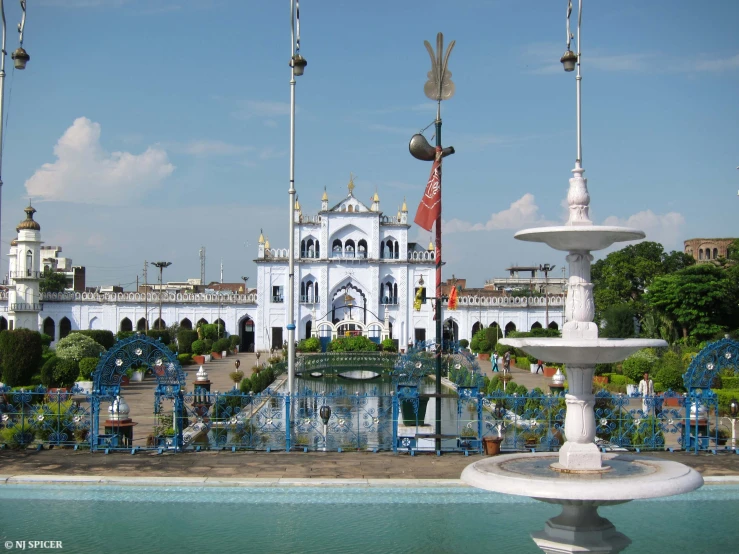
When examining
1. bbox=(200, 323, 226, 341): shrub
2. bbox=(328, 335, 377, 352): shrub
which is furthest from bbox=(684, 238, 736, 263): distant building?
bbox=(200, 323, 226, 341): shrub

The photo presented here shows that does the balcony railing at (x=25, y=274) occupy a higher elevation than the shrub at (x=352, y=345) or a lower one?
higher

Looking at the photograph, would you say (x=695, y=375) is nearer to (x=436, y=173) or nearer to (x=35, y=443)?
(x=436, y=173)

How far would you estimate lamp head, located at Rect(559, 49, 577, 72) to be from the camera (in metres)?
15.2

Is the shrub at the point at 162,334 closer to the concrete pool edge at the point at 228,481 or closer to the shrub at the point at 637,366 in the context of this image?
the shrub at the point at 637,366

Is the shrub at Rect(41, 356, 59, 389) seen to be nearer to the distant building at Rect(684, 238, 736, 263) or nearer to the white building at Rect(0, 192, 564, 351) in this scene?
the white building at Rect(0, 192, 564, 351)

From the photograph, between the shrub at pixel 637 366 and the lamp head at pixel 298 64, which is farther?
the shrub at pixel 637 366

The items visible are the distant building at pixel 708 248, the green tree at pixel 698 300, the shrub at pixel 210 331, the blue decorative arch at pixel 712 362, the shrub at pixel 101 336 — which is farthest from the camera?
the distant building at pixel 708 248

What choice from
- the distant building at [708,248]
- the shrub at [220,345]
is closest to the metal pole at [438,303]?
the shrub at [220,345]

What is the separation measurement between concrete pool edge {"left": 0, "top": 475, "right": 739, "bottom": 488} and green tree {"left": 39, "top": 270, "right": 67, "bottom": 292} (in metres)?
54.5

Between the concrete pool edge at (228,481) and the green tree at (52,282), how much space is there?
179ft

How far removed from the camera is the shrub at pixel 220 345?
4281 centimetres

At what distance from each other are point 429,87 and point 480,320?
37.9 m

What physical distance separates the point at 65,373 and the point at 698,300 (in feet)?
84.4

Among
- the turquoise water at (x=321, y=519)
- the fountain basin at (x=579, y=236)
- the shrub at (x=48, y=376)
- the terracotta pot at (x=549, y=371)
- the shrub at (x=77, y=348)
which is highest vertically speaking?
the fountain basin at (x=579, y=236)
